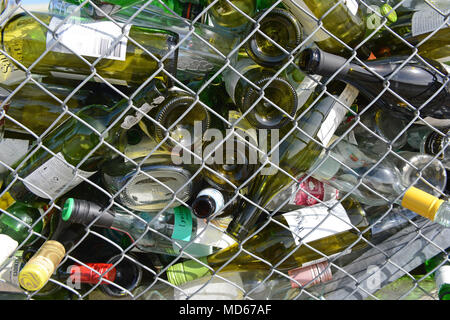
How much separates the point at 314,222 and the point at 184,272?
0.36 metres

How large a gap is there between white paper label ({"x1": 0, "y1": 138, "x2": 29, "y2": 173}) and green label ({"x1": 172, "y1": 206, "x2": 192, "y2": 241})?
Result: 0.42 m

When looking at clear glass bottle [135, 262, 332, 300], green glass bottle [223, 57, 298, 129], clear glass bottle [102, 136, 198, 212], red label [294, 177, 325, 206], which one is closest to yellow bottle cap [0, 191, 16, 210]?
clear glass bottle [102, 136, 198, 212]

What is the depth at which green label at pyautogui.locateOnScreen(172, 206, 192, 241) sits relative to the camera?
1115 mm

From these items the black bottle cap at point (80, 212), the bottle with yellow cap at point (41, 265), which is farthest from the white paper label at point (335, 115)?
the bottle with yellow cap at point (41, 265)

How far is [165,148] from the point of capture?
102cm

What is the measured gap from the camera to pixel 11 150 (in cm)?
112

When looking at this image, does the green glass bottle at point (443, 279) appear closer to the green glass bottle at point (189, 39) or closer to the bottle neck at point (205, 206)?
the bottle neck at point (205, 206)

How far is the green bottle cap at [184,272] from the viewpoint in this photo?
3.74 feet

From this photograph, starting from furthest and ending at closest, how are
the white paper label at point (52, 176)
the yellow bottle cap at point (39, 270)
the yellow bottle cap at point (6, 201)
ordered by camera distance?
the yellow bottle cap at point (6, 201)
the white paper label at point (52, 176)
the yellow bottle cap at point (39, 270)

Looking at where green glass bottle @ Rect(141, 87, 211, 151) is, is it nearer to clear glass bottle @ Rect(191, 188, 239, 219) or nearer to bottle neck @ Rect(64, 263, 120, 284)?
clear glass bottle @ Rect(191, 188, 239, 219)

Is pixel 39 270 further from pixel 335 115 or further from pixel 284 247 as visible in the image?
pixel 335 115

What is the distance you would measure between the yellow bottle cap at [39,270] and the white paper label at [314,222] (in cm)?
55

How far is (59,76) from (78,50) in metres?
0.19

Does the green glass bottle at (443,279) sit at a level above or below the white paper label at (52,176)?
below
